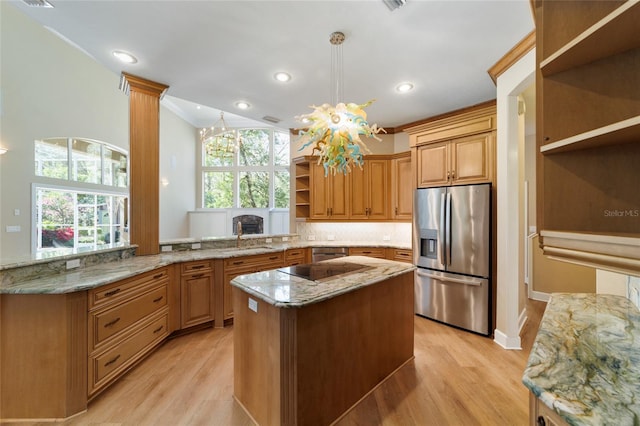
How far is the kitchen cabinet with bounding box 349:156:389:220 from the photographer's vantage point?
4641 millimetres

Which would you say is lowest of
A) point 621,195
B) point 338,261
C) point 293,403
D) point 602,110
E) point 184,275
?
point 293,403

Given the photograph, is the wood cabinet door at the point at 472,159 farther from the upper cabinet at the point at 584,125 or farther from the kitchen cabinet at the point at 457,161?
the upper cabinet at the point at 584,125

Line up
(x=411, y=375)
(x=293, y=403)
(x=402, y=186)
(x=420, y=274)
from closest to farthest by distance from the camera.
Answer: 1. (x=293, y=403)
2. (x=411, y=375)
3. (x=420, y=274)
4. (x=402, y=186)

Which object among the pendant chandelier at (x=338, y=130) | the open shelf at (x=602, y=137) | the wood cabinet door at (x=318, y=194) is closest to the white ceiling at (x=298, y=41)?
the pendant chandelier at (x=338, y=130)

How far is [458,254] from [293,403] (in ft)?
8.47

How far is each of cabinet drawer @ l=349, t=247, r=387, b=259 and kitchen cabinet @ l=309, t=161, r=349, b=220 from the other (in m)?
0.64

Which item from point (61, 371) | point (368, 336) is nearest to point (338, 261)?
point (368, 336)

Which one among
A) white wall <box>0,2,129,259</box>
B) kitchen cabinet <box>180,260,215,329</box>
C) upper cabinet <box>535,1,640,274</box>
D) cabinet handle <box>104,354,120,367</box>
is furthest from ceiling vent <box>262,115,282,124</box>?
white wall <box>0,2,129,259</box>

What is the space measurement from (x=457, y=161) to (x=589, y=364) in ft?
9.29

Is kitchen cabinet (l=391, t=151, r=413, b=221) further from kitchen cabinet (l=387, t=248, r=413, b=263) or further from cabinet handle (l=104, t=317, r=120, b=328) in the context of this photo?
cabinet handle (l=104, t=317, r=120, b=328)

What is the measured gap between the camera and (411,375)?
2.38 m

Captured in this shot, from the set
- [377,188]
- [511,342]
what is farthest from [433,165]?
[511,342]

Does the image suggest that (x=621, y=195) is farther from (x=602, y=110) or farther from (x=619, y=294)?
(x=619, y=294)

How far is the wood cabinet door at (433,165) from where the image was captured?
349cm
